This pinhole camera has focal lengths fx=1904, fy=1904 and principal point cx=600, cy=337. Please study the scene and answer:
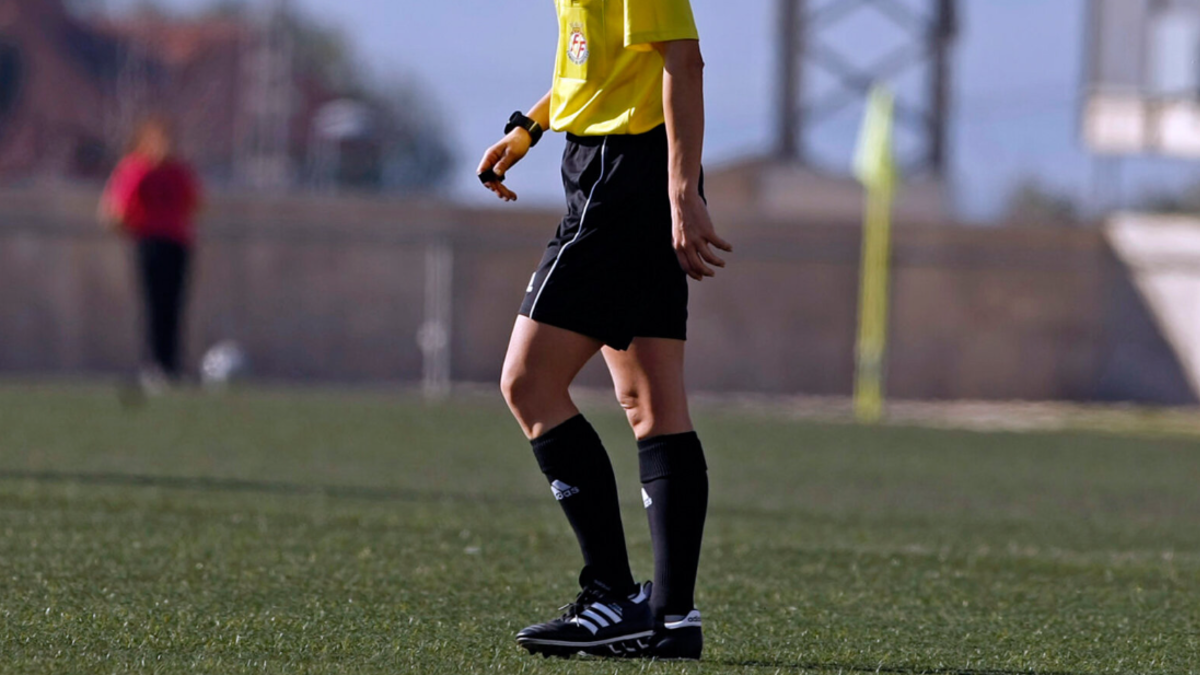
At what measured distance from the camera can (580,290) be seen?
13.0 ft

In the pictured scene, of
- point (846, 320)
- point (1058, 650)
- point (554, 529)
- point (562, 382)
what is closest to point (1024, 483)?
point (554, 529)

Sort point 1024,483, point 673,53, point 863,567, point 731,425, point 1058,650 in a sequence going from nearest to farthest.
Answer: point 673,53
point 1058,650
point 863,567
point 1024,483
point 731,425

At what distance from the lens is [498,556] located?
589 cm

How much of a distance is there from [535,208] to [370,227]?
1.61 meters

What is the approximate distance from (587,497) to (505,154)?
2.73 feet

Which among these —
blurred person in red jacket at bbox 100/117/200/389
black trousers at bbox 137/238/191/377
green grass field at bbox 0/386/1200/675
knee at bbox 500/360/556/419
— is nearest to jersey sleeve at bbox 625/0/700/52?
knee at bbox 500/360/556/419

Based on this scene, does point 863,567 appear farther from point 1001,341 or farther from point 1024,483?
point 1001,341

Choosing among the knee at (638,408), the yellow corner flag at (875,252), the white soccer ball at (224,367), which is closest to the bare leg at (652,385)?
the knee at (638,408)

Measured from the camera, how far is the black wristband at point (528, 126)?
4422mm

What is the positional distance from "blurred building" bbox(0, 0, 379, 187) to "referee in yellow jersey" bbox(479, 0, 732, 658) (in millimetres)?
36161

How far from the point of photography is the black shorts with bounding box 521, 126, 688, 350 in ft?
13.0

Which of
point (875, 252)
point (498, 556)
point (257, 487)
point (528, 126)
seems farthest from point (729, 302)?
point (528, 126)

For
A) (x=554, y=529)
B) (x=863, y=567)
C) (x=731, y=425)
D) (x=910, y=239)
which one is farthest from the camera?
(x=910, y=239)

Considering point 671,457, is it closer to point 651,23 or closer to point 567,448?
point 567,448
